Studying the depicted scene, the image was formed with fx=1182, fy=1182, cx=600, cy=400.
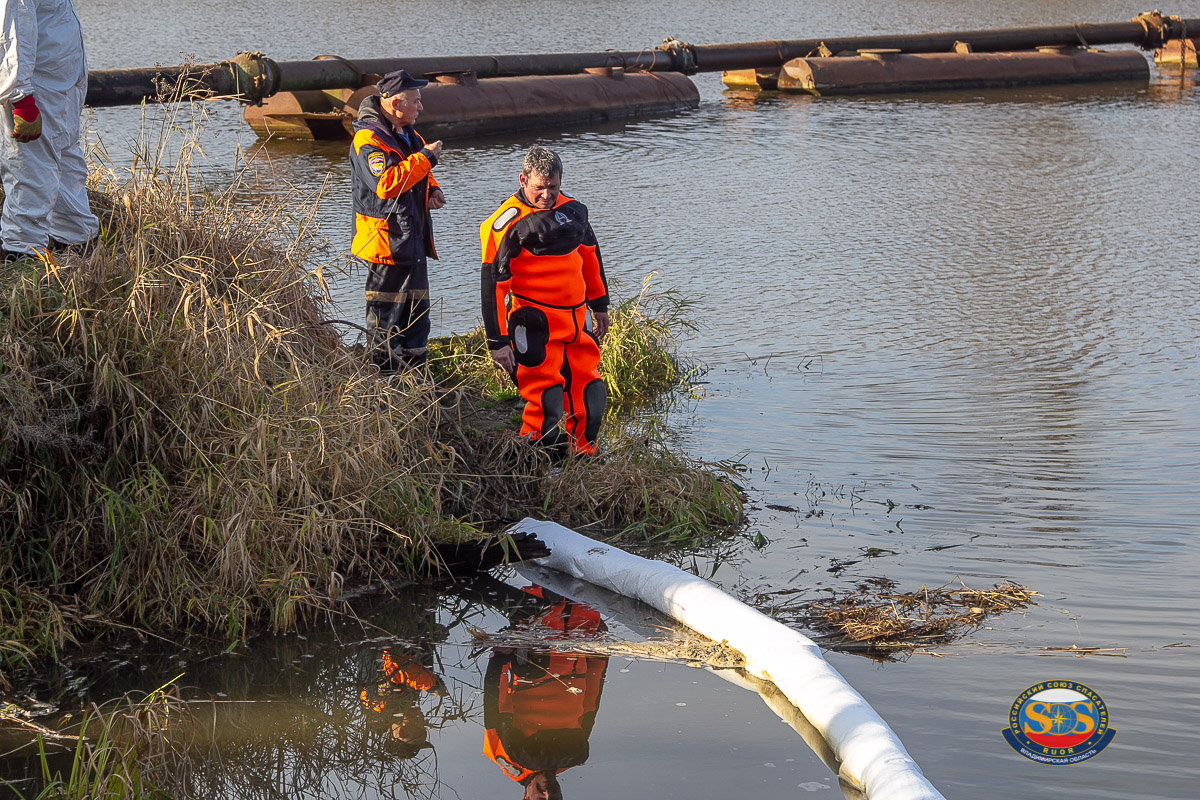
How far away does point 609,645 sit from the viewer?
164 inches

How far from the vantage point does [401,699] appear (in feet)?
12.6

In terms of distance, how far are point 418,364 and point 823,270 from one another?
4861mm

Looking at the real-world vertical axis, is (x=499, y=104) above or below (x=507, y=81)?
below

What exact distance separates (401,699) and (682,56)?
1832cm

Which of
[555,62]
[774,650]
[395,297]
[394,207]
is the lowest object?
[774,650]

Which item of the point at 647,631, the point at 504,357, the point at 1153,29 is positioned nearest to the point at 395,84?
the point at 504,357

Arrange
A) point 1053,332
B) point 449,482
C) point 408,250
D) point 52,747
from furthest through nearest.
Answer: point 1053,332 < point 408,250 < point 449,482 < point 52,747

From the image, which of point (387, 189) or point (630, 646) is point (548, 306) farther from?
point (630, 646)

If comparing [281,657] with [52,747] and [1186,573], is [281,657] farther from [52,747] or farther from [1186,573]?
[1186,573]

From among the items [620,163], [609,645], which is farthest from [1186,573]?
[620,163]

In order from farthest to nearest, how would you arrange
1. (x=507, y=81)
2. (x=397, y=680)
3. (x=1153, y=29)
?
(x=1153, y=29) < (x=507, y=81) < (x=397, y=680)

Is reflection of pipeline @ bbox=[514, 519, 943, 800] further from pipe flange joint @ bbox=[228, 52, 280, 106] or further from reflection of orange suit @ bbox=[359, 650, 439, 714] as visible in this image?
pipe flange joint @ bbox=[228, 52, 280, 106]

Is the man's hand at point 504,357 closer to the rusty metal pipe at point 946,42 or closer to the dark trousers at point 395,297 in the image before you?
the dark trousers at point 395,297

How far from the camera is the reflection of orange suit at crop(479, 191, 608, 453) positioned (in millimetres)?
5430
